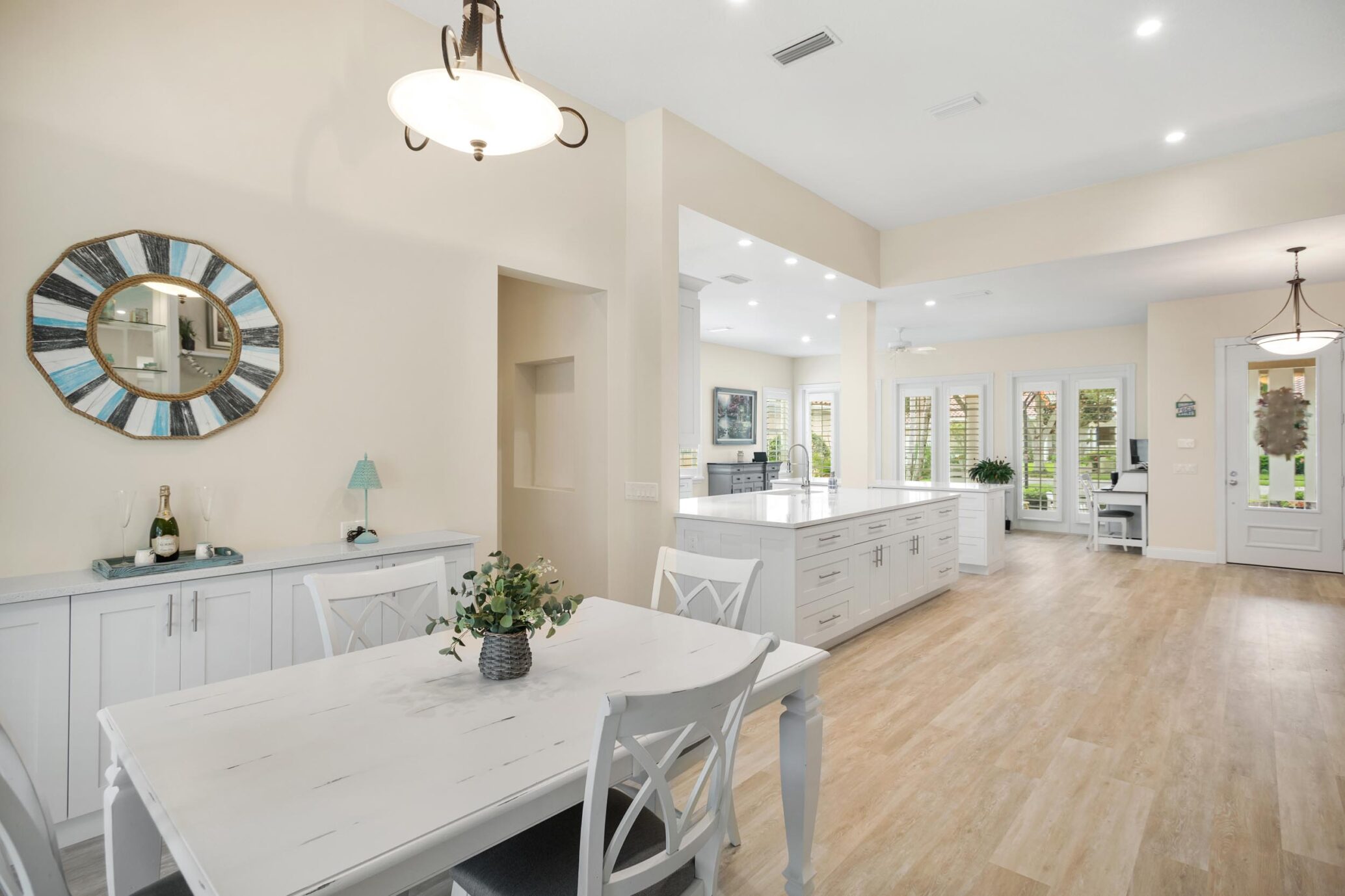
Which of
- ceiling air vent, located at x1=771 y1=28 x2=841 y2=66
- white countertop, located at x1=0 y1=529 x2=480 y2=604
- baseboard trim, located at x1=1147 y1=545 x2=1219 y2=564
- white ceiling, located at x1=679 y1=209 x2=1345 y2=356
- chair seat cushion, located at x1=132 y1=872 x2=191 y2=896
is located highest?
ceiling air vent, located at x1=771 y1=28 x2=841 y2=66

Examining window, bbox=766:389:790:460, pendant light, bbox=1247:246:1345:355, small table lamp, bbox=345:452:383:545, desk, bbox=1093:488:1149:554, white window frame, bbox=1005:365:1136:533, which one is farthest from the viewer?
window, bbox=766:389:790:460

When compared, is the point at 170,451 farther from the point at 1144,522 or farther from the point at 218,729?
the point at 1144,522

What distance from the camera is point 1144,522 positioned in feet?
24.4

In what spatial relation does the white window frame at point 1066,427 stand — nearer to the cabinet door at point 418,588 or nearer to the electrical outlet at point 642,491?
the electrical outlet at point 642,491

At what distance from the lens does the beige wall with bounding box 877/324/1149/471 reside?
870cm


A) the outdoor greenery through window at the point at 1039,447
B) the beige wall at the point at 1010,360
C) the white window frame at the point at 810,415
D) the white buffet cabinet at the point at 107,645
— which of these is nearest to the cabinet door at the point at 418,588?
the white buffet cabinet at the point at 107,645

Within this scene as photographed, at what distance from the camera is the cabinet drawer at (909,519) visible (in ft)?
15.6

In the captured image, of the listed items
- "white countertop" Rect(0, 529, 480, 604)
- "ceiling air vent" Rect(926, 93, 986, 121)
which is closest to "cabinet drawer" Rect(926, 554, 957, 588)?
"ceiling air vent" Rect(926, 93, 986, 121)

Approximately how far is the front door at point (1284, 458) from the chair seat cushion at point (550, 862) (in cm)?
790

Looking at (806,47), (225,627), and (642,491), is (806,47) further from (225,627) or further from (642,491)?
(225,627)

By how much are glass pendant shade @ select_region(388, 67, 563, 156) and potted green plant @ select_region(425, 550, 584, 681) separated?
44.5 inches

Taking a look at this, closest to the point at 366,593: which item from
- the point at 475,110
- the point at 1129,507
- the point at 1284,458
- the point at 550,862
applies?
the point at 550,862

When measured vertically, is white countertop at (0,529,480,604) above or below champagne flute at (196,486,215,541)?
below

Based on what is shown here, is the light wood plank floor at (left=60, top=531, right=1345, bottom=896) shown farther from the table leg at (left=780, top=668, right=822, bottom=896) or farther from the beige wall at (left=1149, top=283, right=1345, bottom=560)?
the beige wall at (left=1149, top=283, right=1345, bottom=560)
